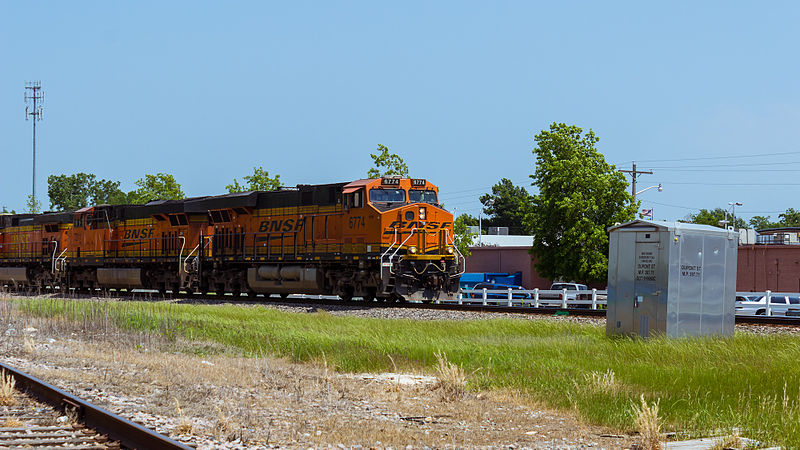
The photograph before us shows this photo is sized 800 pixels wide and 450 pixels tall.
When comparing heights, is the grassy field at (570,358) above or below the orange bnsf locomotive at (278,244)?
below

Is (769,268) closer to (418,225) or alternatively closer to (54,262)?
(418,225)

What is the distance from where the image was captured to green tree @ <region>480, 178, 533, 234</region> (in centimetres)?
11844

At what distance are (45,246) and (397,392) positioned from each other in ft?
114

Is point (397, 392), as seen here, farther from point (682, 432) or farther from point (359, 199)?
point (359, 199)

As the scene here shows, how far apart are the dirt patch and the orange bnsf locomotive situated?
1230cm

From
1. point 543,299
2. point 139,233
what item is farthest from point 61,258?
point 543,299

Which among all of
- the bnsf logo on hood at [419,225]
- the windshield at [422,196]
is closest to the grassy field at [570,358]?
the bnsf logo on hood at [419,225]

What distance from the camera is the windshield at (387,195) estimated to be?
25.4m

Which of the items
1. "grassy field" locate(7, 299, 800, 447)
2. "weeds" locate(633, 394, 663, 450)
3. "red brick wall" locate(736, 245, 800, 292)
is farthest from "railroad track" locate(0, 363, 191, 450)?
"red brick wall" locate(736, 245, 800, 292)

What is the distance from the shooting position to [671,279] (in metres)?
13.7

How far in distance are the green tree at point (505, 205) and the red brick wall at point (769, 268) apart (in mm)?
63276

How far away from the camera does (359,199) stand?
25547 millimetres

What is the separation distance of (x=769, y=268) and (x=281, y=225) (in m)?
33.8

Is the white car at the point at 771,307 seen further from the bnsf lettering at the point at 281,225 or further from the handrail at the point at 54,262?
the handrail at the point at 54,262
